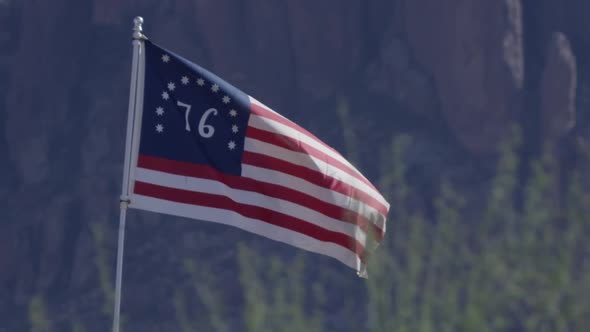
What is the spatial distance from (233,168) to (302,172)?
484mm

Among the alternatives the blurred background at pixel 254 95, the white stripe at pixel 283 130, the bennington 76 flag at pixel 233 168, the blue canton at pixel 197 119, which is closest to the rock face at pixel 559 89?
the blurred background at pixel 254 95

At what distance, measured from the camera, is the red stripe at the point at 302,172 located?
37.5ft

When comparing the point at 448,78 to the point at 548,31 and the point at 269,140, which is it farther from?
the point at 269,140

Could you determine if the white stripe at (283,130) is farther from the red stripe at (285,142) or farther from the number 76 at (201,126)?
the number 76 at (201,126)

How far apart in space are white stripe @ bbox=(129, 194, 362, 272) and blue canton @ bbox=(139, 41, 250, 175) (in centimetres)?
32

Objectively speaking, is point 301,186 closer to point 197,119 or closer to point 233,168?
point 233,168

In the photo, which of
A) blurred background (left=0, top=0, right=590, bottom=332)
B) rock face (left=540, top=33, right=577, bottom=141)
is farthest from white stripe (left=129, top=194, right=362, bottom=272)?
rock face (left=540, top=33, right=577, bottom=141)

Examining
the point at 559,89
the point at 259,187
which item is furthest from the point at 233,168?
the point at 559,89

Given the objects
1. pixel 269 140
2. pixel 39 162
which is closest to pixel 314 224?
pixel 269 140

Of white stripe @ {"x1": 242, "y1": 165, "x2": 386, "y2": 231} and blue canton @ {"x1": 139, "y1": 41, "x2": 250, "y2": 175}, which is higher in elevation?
blue canton @ {"x1": 139, "y1": 41, "x2": 250, "y2": 175}

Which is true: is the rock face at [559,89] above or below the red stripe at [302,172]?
above

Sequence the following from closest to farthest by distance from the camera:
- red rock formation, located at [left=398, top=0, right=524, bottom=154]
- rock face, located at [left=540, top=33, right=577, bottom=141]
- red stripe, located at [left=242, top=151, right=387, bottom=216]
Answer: red stripe, located at [left=242, top=151, right=387, bottom=216], rock face, located at [left=540, top=33, right=577, bottom=141], red rock formation, located at [left=398, top=0, right=524, bottom=154]

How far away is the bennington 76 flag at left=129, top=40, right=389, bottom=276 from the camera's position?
448 inches

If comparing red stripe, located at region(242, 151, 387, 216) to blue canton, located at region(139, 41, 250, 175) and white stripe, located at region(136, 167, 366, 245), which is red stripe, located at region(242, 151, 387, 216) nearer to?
blue canton, located at region(139, 41, 250, 175)
